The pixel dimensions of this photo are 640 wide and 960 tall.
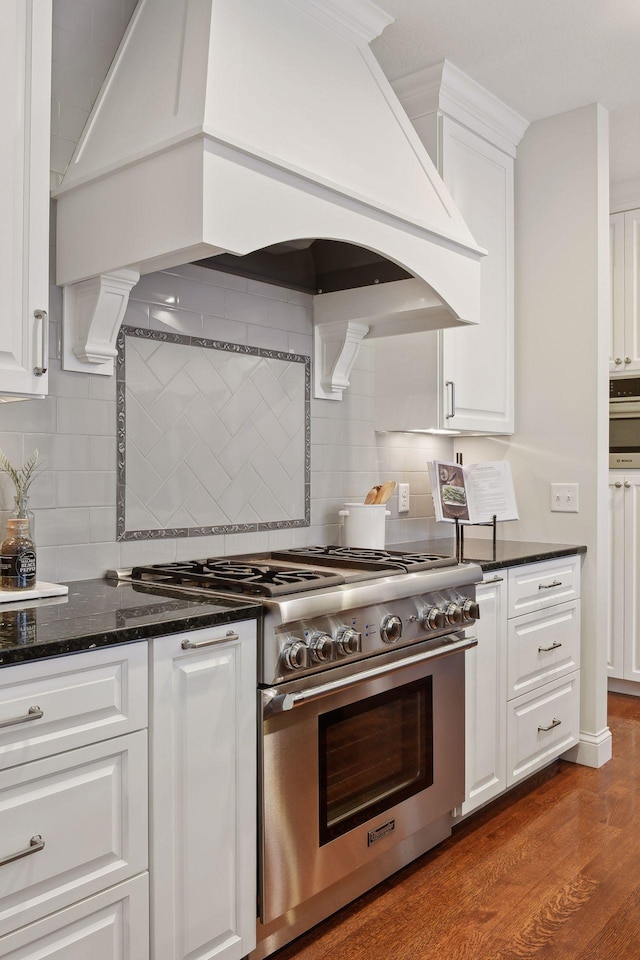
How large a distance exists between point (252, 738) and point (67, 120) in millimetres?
1691

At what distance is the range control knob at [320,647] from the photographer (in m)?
1.89

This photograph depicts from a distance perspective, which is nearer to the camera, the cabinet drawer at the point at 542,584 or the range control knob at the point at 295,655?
the range control knob at the point at 295,655

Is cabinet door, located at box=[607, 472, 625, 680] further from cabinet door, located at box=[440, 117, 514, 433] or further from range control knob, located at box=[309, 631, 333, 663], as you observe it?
range control knob, located at box=[309, 631, 333, 663]

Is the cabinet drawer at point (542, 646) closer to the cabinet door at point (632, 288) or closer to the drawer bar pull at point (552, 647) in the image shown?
the drawer bar pull at point (552, 647)

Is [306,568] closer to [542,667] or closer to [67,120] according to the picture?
[542,667]

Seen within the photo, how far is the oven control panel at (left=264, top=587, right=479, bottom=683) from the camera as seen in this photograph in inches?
72.7

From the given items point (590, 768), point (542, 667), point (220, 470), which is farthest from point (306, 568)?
point (590, 768)

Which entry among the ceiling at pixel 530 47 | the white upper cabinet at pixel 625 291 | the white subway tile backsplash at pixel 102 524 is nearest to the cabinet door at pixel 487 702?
the white subway tile backsplash at pixel 102 524

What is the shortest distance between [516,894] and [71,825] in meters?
1.45

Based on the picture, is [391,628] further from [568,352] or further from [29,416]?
[568,352]

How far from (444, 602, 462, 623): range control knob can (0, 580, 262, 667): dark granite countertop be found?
0.78m

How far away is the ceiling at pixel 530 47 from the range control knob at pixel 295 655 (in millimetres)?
2054

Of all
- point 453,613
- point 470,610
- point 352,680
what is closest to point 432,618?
point 453,613

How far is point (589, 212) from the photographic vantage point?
3.30 meters
